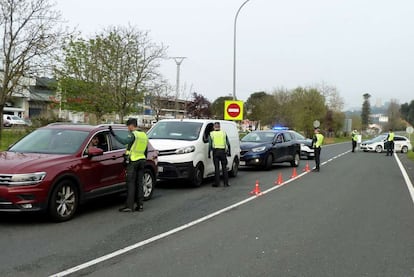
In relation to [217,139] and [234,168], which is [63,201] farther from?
[234,168]

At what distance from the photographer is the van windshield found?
1302 centimetres

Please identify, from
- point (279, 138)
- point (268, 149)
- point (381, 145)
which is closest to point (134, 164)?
point (268, 149)

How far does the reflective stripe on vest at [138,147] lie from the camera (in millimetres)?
8930

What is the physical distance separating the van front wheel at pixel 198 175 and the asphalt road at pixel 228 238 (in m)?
1.27

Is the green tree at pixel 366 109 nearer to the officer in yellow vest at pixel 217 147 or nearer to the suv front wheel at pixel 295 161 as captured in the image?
the suv front wheel at pixel 295 161

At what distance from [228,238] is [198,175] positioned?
588 centimetres

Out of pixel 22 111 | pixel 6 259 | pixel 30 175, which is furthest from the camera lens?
pixel 22 111

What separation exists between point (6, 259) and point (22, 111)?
84.1m

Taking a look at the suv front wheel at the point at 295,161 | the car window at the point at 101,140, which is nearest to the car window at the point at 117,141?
the car window at the point at 101,140

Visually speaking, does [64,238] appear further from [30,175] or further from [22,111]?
[22,111]

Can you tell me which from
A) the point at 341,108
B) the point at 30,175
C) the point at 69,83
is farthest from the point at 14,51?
the point at 341,108

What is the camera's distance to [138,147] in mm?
8984

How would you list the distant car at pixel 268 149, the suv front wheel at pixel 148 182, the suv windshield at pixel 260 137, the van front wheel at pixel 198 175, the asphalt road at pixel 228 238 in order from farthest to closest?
the suv windshield at pixel 260 137 < the distant car at pixel 268 149 < the van front wheel at pixel 198 175 < the suv front wheel at pixel 148 182 < the asphalt road at pixel 228 238

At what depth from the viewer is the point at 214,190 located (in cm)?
1225
